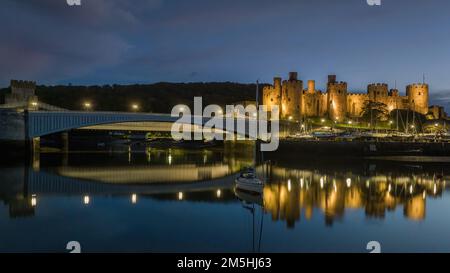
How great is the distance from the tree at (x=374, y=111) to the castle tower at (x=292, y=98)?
922cm

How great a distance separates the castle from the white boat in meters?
36.3

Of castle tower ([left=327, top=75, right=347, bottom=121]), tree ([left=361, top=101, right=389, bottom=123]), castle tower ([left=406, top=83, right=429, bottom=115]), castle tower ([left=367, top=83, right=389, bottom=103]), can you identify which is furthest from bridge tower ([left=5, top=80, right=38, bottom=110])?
castle tower ([left=406, top=83, right=429, bottom=115])

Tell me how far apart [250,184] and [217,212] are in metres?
2.91

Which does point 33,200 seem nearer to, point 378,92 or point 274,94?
point 274,94

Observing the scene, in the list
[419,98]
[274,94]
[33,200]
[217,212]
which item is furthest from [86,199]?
[419,98]

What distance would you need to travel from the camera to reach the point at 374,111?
183ft

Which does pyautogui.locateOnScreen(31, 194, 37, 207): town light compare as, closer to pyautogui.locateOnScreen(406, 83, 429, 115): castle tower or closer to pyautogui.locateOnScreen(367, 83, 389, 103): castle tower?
pyautogui.locateOnScreen(367, 83, 389, 103): castle tower

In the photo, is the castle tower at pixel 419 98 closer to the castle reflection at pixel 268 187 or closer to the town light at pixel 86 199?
the castle reflection at pixel 268 187

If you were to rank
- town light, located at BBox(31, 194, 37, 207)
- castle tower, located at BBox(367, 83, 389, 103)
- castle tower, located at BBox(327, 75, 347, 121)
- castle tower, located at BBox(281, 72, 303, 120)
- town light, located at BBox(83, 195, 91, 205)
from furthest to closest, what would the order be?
1. castle tower, located at BBox(367, 83, 389, 103)
2. castle tower, located at BBox(327, 75, 347, 121)
3. castle tower, located at BBox(281, 72, 303, 120)
4. town light, located at BBox(83, 195, 91, 205)
5. town light, located at BBox(31, 194, 37, 207)

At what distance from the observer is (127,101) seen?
77.2 metres

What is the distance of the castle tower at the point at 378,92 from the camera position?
59.0 meters

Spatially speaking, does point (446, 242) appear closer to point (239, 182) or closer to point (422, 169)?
point (239, 182)

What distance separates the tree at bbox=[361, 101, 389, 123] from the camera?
5498cm

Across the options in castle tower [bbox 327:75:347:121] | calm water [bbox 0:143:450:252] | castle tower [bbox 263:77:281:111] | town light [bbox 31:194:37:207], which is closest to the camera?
calm water [bbox 0:143:450:252]
